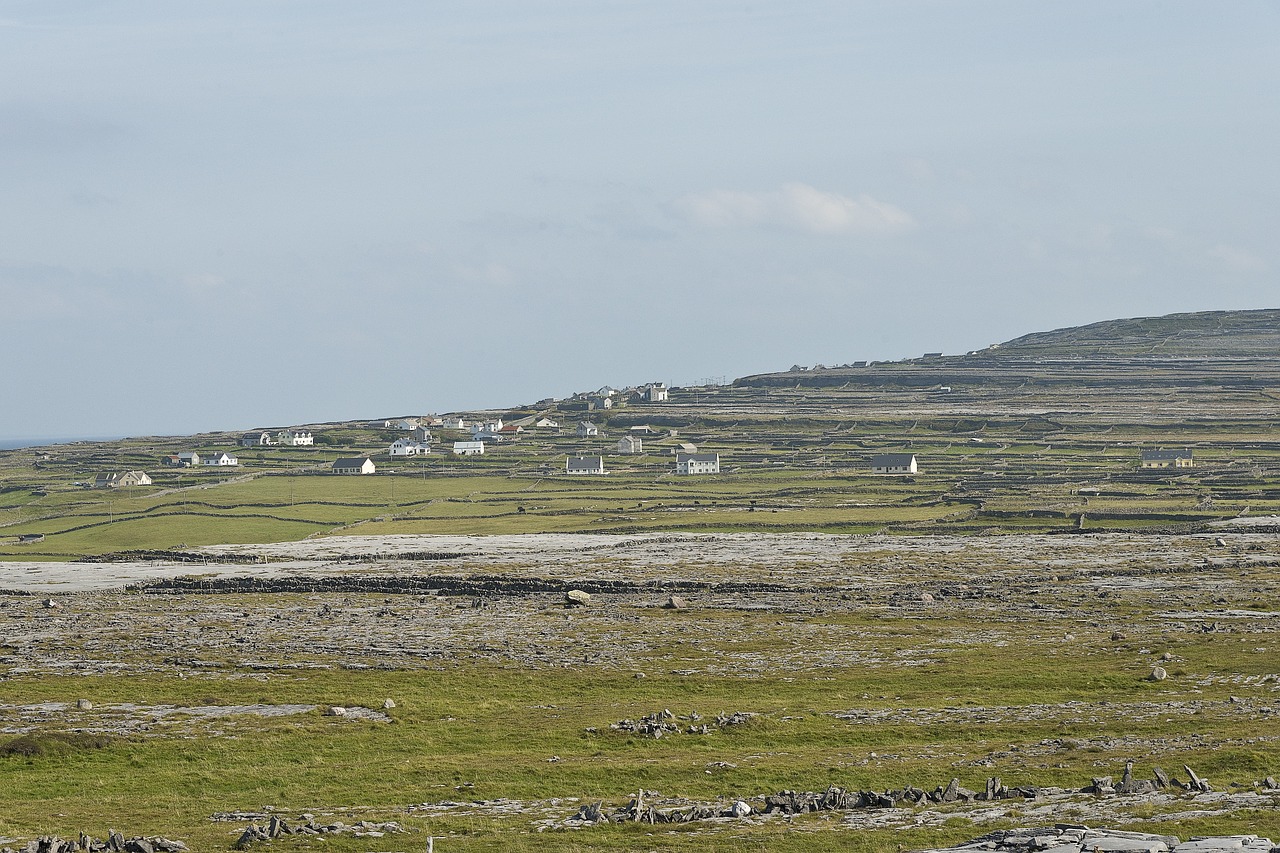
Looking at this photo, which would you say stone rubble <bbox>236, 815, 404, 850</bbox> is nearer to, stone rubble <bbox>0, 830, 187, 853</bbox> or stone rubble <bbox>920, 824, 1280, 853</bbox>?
stone rubble <bbox>0, 830, 187, 853</bbox>

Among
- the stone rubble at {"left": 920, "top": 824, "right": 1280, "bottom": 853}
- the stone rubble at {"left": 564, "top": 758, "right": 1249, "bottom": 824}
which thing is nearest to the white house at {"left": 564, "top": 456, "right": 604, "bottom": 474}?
the stone rubble at {"left": 564, "top": 758, "right": 1249, "bottom": 824}

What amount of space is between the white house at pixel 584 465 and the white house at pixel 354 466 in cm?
2449

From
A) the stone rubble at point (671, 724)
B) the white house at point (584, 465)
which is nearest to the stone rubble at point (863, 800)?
the stone rubble at point (671, 724)

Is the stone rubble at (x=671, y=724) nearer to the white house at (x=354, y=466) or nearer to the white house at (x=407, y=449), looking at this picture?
the white house at (x=354, y=466)

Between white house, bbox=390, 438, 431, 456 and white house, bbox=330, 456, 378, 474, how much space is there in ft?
67.8

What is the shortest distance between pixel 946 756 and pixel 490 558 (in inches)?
2514

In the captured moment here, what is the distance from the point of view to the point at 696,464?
166375 millimetres

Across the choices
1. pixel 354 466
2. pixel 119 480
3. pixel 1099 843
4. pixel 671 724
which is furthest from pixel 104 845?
pixel 354 466

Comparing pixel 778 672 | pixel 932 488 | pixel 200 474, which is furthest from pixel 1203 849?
pixel 200 474

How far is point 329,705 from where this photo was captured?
4328 centimetres

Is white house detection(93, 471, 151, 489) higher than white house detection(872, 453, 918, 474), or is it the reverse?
white house detection(93, 471, 151, 489)

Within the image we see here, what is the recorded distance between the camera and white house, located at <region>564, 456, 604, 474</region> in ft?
549

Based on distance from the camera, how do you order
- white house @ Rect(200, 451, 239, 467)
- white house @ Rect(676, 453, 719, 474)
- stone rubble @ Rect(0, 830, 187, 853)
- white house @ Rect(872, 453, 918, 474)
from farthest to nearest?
white house @ Rect(200, 451, 239, 467) < white house @ Rect(676, 453, 719, 474) < white house @ Rect(872, 453, 918, 474) < stone rubble @ Rect(0, 830, 187, 853)

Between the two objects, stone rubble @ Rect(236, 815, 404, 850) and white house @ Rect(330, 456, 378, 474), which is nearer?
stone rubble @ Rect(236, 815, 404, 850)
